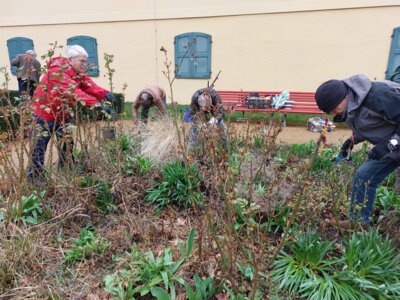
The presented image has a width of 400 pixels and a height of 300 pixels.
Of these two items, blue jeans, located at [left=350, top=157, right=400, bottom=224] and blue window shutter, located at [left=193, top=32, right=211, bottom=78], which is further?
blue window shutter, located at [left=193, top=32, right=211, bottom=78]

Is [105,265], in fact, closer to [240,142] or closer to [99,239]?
[99,239]

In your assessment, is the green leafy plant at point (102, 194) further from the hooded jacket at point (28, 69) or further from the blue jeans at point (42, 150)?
the hooded jacket at point (28, 69)

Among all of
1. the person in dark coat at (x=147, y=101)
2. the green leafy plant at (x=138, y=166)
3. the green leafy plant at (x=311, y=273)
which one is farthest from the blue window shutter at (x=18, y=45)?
the green leafy plant at (x=311, y=273)

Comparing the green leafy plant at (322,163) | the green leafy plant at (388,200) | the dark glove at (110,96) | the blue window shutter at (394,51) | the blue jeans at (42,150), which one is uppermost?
the blue window shutter at (394,51)

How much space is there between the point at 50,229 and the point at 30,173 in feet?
2.71

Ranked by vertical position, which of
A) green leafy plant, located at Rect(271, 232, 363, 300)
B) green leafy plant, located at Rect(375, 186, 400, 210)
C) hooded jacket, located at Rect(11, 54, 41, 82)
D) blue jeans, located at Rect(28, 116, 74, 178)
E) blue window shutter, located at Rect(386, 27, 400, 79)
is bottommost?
green leafy plant, located at Rect(271, 232, 363, 300)

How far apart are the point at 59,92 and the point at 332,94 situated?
93.1 inches

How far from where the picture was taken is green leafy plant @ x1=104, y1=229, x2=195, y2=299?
189 centimetres

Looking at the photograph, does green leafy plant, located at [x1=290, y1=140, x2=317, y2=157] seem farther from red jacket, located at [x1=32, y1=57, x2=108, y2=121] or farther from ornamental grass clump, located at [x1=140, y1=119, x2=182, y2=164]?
red jacket, located at [x1=32, y1=57, x2=108, y2=121]

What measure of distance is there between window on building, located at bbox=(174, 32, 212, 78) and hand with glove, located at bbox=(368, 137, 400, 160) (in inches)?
283

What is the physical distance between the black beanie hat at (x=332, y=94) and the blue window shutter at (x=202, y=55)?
274 inches

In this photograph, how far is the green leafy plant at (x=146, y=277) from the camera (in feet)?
6.22

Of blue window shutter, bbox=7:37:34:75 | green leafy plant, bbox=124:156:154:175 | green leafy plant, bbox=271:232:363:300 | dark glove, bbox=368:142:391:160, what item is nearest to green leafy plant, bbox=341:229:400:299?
green leafy plant, bbox=271:232:363:300

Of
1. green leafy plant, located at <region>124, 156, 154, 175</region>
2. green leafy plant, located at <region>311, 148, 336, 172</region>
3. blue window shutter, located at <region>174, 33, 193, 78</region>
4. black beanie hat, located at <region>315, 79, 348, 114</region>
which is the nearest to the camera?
black beanie hat, located at <region>315, 79, 348, 114</region>
